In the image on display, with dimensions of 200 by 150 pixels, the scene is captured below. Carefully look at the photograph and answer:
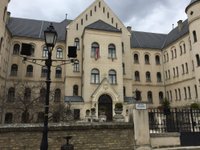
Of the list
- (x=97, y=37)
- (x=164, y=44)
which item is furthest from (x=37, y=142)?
(x=164, y=44)

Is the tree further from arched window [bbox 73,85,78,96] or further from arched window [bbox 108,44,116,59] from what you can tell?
arched window [bbox 108,44,116,59]

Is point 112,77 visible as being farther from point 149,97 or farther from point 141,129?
point 141,129

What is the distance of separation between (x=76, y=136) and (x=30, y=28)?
32.9 m

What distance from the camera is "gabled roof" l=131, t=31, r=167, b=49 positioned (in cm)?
4338

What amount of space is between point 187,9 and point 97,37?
1587cm

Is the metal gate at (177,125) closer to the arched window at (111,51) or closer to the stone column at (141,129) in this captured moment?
the stone column at (141,129)

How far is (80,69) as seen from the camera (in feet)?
111

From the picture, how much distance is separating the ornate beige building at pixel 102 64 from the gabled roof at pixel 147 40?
472mm

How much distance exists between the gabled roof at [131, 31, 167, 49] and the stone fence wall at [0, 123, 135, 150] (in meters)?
32.3

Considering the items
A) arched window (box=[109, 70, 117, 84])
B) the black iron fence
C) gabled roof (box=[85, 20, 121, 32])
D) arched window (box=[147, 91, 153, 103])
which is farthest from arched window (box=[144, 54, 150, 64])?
the black iron fence

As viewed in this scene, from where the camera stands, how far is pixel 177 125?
13164mm

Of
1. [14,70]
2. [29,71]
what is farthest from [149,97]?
[14,70]

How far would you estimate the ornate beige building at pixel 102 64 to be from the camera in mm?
30156

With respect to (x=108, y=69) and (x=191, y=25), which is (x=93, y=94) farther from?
(x=191, y=25)
